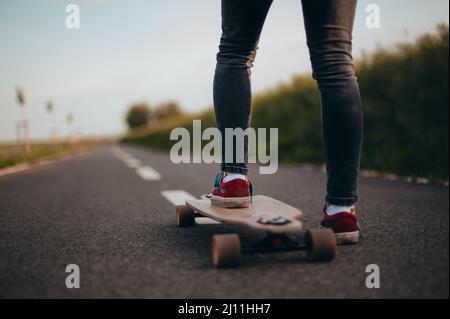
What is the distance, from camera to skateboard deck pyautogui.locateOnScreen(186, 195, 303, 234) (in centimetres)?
149

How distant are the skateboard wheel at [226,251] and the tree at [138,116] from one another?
98.8 m

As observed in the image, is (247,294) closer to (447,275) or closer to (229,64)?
(447,275)

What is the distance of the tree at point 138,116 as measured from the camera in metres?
99.1

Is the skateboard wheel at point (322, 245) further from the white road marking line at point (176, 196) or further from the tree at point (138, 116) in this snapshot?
the tree at point (138, 116)

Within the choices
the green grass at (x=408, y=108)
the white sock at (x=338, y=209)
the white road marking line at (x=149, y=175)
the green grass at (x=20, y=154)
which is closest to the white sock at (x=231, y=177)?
the white sock at (x=338, y=209)

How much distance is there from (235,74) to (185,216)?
821mm

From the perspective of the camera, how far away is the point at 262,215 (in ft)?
5.28

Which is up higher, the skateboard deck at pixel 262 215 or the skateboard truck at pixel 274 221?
the skateboard truck at pixel 274 221

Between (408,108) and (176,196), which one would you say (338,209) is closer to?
(176,196)

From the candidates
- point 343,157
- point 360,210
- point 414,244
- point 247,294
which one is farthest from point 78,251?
point 360,210

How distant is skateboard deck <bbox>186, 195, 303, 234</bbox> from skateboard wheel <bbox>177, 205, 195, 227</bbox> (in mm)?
229
